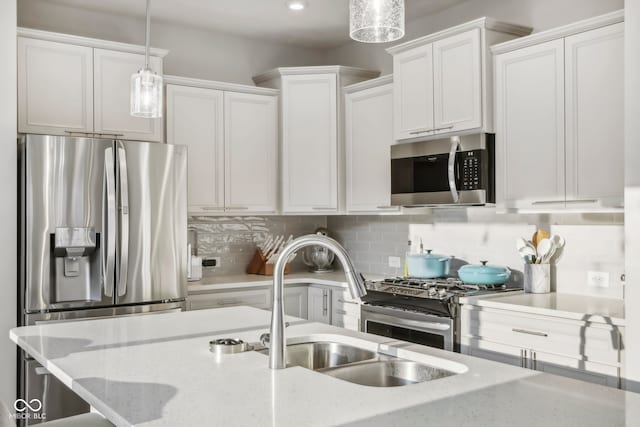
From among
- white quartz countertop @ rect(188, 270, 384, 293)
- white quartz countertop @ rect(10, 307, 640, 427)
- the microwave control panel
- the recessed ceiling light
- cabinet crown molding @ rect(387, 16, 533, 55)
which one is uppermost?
the recessed ceiling light

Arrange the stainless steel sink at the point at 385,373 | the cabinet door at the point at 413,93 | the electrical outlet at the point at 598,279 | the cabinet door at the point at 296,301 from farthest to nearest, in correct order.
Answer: the cabinet door at the point at 296,301 < the cabinet door at the point at 413,93 < the electrical outlet at the point at 598,279 < the stainless steel sink at the point at 385,373

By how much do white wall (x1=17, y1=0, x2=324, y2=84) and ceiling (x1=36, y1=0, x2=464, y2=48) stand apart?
0.08 meters

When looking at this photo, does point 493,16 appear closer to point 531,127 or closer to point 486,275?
point 531,127

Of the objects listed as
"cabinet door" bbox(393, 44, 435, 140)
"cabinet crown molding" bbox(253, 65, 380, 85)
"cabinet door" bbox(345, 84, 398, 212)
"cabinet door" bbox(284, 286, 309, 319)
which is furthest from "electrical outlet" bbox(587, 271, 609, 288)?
"cabinet crown molding" bbox(253, 65, 380, 85)

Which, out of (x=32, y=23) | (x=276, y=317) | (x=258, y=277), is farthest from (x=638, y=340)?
(x=32, y=23)

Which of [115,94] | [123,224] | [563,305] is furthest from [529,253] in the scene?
[115,94]

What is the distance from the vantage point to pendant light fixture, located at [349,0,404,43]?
64.8 inches

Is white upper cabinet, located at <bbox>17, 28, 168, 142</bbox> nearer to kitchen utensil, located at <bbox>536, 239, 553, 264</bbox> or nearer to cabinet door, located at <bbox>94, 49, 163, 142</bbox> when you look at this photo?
cabinet door, located at <bbox>94, 49, 163, 142</bbox>

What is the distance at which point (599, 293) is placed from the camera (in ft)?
11.4

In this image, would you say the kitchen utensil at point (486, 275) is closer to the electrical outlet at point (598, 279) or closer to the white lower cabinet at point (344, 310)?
the electrical outlet at point (598, 279)

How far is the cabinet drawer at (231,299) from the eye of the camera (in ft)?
14.0

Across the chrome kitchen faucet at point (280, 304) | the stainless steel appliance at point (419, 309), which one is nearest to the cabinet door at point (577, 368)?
the stainless steel appliance at point (419, 309)

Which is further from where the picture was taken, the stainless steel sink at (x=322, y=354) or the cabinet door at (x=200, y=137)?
the cabinet door at (x=200, y=137)

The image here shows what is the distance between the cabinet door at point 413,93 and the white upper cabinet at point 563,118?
0.49 meters
